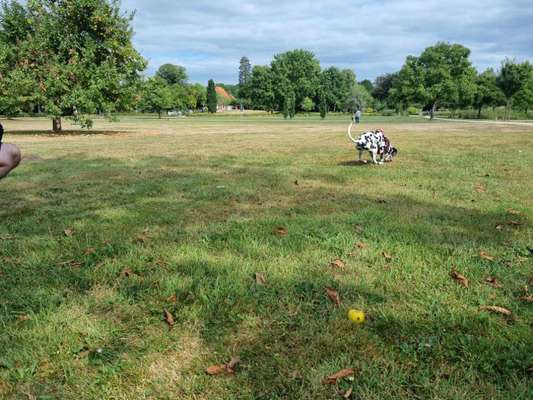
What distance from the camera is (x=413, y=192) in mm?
7301

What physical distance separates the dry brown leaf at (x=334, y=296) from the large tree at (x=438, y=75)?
62238 mm

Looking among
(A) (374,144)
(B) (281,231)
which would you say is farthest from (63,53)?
(B) (281,231)

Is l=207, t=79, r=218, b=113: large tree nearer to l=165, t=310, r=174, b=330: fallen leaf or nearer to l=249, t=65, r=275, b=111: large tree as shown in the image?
l=249, t=65, r=275, b=111: large tree

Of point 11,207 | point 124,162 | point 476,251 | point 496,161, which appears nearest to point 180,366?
point 476,251

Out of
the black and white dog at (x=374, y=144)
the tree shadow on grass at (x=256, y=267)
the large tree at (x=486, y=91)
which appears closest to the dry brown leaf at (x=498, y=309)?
the tree shadow on grass at (x=256, y=267)

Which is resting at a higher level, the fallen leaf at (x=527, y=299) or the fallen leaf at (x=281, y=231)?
the fallen leaf at (x=281, y=231)

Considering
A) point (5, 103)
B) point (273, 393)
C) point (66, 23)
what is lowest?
point (273, 393)

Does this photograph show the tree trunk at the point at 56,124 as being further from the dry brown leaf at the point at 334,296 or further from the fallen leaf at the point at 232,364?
the fallen leaf at the point at 232,364

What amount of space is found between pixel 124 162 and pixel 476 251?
978 centimetres

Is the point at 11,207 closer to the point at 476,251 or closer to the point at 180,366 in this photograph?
the point at 180,366

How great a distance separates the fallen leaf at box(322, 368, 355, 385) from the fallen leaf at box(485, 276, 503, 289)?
6.03ft

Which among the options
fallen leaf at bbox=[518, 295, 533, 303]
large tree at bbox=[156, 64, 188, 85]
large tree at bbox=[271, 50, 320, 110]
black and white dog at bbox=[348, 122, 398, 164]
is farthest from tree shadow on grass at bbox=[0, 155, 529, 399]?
large tree at bbox=[156, 64, 188, 85]

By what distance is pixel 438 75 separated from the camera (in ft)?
199

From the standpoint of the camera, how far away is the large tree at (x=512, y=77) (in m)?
51.9
